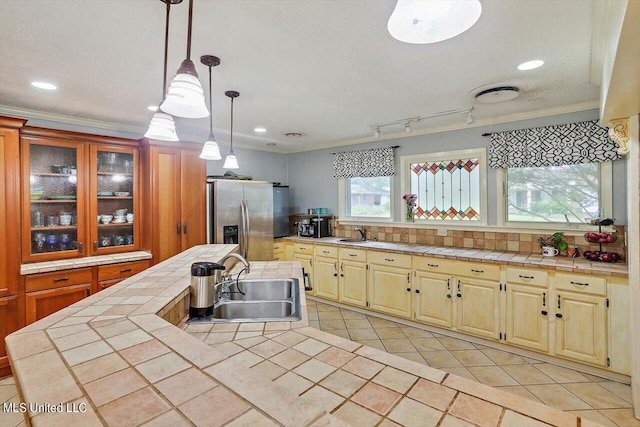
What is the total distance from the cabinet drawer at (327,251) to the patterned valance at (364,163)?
1161 mm

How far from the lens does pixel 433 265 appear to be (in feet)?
10.9

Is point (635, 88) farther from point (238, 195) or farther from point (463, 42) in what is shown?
point (238, 195)

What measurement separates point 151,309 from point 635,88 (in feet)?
8.34

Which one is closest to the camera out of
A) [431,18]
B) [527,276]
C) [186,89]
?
[431,18]

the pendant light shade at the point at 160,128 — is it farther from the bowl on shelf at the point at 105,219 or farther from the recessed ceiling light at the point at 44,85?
the bowl on shelf at the point at 105,219

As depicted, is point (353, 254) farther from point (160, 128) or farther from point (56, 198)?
point (56, 198)

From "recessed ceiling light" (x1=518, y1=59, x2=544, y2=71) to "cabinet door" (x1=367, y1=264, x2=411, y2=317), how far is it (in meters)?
2.20

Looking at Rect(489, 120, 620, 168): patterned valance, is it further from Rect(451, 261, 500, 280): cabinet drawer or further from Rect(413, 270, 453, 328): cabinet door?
Rect(413, 270, 453, 328): cabinet door

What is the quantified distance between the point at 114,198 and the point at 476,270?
3963 millimetres

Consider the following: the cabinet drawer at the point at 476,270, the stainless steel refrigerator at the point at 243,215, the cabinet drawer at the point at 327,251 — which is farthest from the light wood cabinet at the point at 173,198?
the cabinet drawer at the point at 476,270

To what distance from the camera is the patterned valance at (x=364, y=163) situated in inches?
166

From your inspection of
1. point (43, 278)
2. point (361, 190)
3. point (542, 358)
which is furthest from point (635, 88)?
point (43, 278)

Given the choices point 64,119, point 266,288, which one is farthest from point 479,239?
point 64,119

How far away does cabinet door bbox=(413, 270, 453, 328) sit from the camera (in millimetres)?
3236
